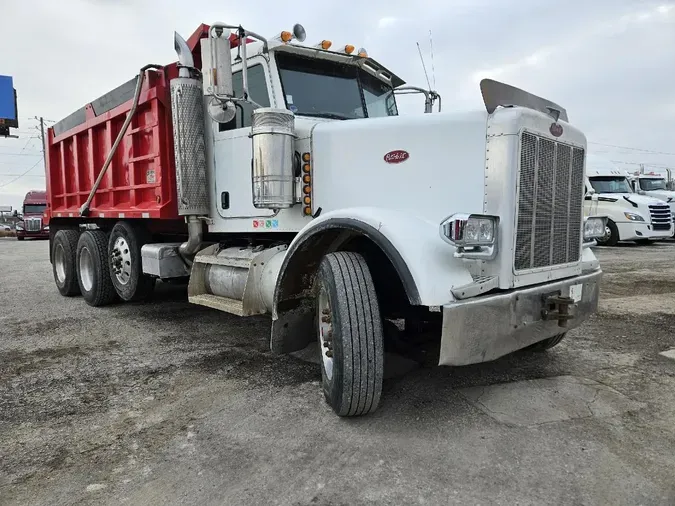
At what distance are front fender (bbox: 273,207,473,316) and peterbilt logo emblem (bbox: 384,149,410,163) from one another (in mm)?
385

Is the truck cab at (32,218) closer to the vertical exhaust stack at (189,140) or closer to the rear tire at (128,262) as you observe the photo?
the rear tire at (128,262)

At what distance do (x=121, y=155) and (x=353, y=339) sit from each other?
4.40 metres

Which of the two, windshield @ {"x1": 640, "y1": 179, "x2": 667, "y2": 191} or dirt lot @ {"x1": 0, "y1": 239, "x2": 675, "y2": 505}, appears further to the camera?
windshield @ {"x1": 640, "y1": 179, "x2": 667, "y2": 191}

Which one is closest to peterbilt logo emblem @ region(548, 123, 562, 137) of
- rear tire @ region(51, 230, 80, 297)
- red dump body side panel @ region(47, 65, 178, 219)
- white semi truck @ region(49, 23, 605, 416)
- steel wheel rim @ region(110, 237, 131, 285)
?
white semi truck @ region(49, 23, 605, 416)

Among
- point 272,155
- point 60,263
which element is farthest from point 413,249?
point 60,263

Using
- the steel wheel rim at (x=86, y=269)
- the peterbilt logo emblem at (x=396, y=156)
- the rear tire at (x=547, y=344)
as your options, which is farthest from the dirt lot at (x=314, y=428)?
the steel wheel rim at (x=86, y=269)

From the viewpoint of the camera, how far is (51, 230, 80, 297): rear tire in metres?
7.55

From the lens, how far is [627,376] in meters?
3.85

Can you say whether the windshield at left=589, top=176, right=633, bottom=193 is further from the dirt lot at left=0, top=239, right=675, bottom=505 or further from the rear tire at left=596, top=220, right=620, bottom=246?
the dirt lot at left=0, top=239, right=675, bottom=505

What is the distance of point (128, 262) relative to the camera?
6.29 metres

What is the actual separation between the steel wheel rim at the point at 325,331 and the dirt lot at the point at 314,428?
0.27 metres

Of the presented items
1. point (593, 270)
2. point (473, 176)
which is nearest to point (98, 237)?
point (473, 176)

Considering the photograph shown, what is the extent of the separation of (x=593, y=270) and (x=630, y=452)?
5.09 ft

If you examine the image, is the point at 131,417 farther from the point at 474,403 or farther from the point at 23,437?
the point at 474,403
